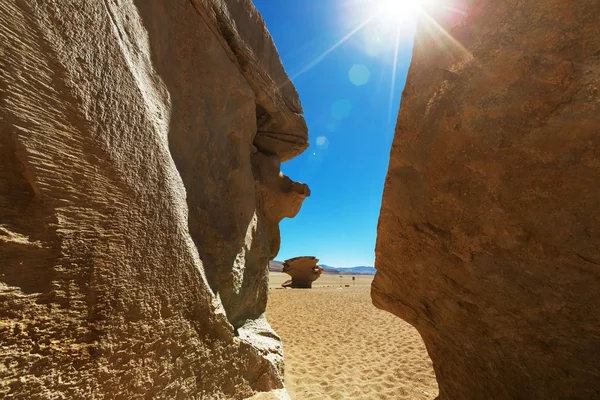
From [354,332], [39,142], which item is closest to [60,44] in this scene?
[39,142]

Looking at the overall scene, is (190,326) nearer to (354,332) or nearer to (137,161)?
(137,161)

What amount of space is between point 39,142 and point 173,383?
6.52ft

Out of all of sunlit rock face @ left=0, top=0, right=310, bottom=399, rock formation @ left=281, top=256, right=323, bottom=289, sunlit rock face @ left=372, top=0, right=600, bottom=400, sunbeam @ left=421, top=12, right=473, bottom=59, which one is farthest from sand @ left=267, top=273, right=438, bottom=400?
rock formation @ left=281, top=256, right=323, bottom=289

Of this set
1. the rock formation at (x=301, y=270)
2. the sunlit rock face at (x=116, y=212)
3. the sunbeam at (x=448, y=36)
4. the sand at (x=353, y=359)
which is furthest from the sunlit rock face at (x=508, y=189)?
the rock formation at (x=301, y=270)

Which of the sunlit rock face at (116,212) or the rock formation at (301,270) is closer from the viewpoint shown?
the sunlit rock face at (116,212)

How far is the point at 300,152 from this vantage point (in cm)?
647

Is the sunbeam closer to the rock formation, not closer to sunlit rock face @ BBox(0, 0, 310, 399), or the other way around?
sunlit rock face @ BBox(0, 0, 310, 399)

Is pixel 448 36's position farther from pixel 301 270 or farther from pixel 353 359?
pixel 301 270

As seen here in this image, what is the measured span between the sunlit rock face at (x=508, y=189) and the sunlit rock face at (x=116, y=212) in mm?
2026

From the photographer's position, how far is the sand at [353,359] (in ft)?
13.8

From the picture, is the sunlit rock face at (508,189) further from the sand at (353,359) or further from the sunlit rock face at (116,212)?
the sand at (353,359)

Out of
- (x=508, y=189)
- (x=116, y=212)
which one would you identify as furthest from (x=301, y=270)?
(x=508, y=189)

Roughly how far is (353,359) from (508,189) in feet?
16.9

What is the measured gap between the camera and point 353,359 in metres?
5.54
